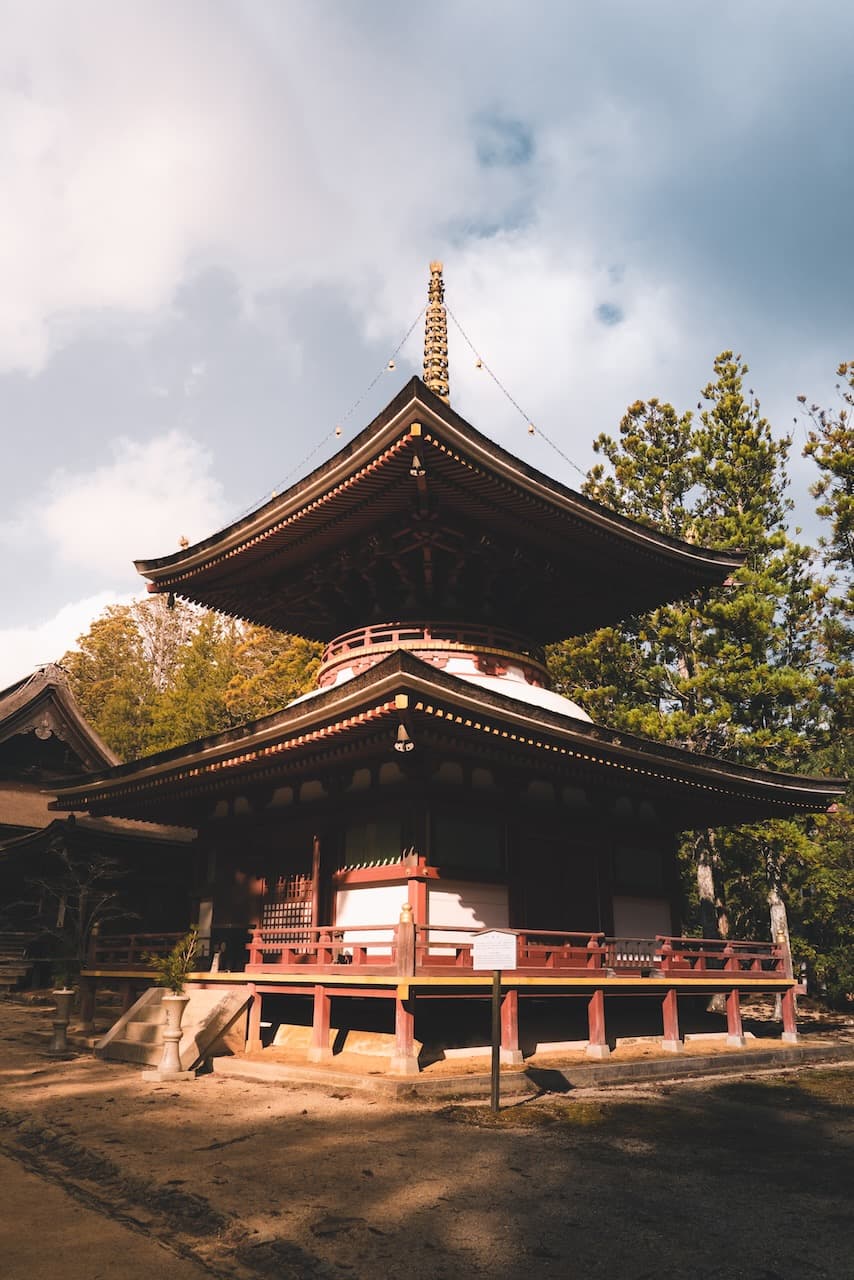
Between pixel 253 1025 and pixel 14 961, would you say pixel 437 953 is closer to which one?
pixel 253 1025

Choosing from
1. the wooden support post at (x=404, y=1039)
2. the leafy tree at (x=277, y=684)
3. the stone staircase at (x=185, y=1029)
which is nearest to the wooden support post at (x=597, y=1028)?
the wooden support post at (x=404, y=1039)

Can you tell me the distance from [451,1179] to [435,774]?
804 centimetres

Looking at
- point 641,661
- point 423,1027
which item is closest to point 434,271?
point 641,661

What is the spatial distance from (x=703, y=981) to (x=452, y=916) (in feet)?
18.3

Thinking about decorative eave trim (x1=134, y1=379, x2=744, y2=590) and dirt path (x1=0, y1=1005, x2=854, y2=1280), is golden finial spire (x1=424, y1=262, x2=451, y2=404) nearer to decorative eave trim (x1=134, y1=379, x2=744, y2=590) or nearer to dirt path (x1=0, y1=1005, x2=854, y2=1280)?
decorative eave trim (x1=134, y1=379, x2=744, y2=590)

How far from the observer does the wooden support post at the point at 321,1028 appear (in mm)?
14406

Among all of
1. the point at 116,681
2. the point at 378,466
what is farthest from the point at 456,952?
the point at 116,681

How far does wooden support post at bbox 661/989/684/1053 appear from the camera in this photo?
54.2ft

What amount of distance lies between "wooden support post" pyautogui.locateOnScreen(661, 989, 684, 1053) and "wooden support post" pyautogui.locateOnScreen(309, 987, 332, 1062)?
6288mm

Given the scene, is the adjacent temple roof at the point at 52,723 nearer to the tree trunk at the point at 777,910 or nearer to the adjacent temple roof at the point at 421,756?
the adjacent temple roof at the point at 421,756

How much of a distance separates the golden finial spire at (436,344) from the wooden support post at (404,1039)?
16.6m

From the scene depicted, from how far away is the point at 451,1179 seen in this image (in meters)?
8.10

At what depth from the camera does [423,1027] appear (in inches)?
593

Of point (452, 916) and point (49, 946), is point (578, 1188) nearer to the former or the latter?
point (452, 916)
